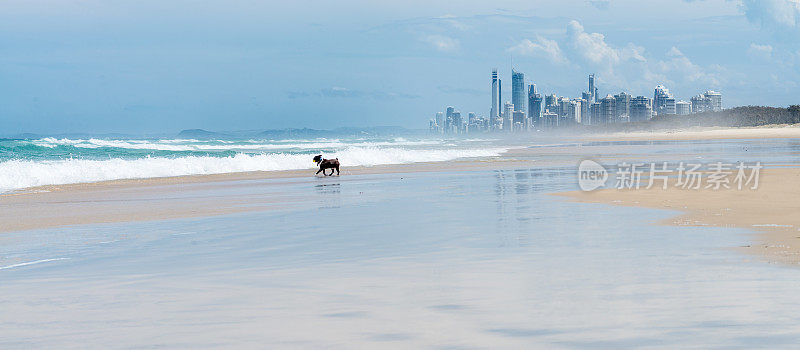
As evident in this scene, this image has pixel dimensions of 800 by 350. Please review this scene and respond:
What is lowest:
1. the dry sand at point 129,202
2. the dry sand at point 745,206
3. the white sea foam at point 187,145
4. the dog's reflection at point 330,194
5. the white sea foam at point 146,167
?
the dry sand at point 129,202

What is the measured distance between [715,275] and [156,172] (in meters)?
24.5

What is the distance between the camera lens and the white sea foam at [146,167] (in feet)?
74.4

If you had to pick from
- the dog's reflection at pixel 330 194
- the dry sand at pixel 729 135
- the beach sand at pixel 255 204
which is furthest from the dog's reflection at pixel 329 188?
the dry sand at pixel 729 135

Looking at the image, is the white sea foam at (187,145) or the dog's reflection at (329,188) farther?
the white sea foam at (187,145)

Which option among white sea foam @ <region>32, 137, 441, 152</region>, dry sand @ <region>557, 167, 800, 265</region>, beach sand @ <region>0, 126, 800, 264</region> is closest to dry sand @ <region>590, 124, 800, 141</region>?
white sea foam @ <region>32, 137, 441, 152</region>

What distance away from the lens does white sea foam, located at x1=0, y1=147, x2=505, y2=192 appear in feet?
74.4

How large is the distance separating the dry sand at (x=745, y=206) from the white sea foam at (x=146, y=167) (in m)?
17.0

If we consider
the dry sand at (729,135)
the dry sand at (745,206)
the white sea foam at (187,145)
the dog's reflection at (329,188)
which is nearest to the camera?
the dry sand at (745,206)

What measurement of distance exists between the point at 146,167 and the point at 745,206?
21.9 m

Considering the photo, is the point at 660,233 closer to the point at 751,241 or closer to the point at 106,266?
the point at 751,241

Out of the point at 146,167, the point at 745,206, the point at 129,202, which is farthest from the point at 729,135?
the point at 129,202

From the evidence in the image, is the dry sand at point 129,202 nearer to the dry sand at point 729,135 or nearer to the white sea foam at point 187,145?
the white sea foam at point 187,145

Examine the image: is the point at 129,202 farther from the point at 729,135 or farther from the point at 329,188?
the point at 729,135

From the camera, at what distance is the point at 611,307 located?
480cm
